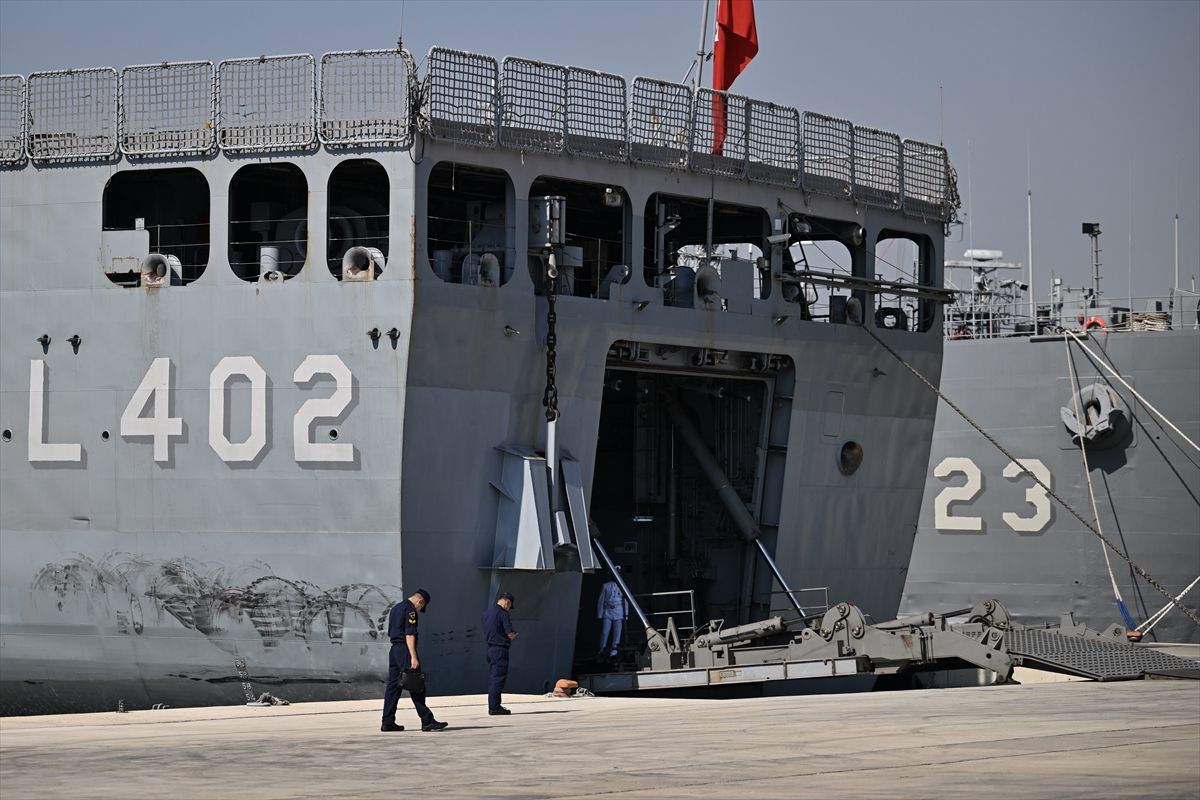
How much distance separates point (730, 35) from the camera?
23.8m

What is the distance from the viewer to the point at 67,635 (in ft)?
A: 62.2

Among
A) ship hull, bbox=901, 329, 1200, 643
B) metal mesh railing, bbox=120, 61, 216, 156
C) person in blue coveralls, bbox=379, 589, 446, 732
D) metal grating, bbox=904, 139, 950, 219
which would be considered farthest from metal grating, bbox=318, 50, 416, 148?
ship hull, bbox=901, 329, 1200, 643

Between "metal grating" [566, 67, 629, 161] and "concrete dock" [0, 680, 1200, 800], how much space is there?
7207 mm

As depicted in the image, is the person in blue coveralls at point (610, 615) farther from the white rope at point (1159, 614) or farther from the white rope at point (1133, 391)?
the white rope at point (1159, 614)

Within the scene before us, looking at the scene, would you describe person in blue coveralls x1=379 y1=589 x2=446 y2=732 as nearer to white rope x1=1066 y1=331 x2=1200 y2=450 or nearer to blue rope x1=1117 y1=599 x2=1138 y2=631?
white rope x1=1066 y1=331 x2=1200 y2=450

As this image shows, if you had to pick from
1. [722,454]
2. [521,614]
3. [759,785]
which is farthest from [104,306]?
[759,785]

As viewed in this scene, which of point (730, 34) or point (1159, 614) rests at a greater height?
point (730, 34)

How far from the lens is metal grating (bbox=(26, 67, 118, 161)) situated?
61.7ft

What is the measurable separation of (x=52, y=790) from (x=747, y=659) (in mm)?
10915

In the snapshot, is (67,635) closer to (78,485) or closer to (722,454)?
(78,485)

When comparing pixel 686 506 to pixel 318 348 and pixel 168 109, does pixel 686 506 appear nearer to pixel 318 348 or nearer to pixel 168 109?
pixel 318 348

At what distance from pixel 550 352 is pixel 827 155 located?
19.2 feet

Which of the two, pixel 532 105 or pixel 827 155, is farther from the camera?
pixel 827 155

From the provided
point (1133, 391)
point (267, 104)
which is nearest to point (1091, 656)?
point (1133, 391)
